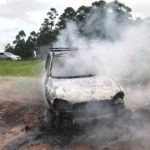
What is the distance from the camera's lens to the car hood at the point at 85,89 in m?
8.23

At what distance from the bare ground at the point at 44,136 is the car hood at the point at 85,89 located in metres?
0.74

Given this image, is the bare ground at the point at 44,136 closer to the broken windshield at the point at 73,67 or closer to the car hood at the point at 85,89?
the car hood at the point at 85,89

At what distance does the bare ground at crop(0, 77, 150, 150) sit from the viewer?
25.3 ft

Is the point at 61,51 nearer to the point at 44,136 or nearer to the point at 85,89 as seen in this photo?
the point at 85,89

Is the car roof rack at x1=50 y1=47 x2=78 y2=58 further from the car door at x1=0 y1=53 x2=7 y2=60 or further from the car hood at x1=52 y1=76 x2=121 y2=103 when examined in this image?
the car door at x1=0 y1=53 x2=7 y2=60

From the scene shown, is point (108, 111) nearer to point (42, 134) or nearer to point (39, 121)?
point (42, 134)

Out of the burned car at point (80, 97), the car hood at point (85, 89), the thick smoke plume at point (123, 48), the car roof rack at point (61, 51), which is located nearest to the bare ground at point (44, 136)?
the burned car at point (80, 97)

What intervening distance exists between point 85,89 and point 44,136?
1.39m

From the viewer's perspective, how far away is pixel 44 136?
8.61m

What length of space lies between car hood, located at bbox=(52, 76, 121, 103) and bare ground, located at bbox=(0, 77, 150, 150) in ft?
2.44

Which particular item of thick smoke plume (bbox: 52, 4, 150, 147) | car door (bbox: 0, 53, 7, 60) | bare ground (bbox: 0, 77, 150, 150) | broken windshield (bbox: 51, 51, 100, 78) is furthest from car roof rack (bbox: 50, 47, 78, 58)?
car door (bbox: 0, 53, 7, 60)

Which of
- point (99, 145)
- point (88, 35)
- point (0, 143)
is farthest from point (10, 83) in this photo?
point (99, 145)

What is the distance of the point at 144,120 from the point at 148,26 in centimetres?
612

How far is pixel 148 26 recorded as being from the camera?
14.4 m
